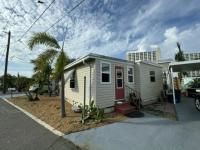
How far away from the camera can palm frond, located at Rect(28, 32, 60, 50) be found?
25.4ft

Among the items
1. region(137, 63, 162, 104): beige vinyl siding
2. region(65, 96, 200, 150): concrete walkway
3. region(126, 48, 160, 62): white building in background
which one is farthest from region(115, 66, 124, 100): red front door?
region(126, 48, 160, 62): white building in background

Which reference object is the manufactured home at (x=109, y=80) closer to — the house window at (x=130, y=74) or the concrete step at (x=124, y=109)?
the house window at (x=130, y=74)

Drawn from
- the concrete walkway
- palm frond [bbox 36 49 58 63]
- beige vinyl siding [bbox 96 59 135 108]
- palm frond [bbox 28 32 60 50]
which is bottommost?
the concrete walkway

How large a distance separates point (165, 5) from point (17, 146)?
8229 millimetres

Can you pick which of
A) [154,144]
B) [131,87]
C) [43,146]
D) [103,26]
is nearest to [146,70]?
[131,87]

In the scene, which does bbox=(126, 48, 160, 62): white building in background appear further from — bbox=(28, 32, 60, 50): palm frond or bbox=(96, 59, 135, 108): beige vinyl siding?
bbox=(28, 32, 60, 50): palm frond

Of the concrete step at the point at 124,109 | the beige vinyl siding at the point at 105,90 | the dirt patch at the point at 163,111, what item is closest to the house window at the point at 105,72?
the beige vinyl siding at the point at 105,90

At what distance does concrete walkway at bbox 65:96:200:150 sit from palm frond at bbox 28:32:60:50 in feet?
15.5

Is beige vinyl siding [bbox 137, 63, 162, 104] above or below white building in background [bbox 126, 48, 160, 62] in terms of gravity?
below

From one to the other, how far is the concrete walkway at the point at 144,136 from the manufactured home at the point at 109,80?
7.70 ft

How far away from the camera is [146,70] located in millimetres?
11898

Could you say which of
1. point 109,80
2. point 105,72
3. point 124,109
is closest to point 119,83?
point 109,80

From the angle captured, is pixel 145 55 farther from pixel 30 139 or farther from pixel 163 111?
pixel 30 139

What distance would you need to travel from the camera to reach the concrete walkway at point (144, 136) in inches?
179
